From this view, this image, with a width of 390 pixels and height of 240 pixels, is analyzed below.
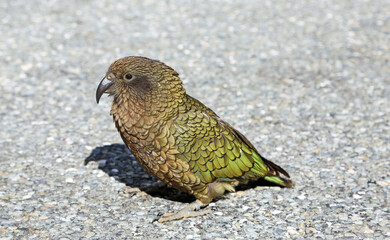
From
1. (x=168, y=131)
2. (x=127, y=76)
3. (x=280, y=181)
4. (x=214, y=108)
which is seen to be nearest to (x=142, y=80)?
(x=127, y=76)

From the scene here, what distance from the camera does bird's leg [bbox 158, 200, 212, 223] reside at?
5889 millimetres

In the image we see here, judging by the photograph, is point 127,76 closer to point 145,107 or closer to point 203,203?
point 145,107

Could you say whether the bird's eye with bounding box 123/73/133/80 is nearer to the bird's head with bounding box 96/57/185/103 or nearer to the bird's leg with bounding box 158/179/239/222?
the bird's head with bounding box 96/57/185/103

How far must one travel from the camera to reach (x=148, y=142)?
565 cm

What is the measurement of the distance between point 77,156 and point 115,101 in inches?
72.5

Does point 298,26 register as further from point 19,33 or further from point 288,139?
point 19,33

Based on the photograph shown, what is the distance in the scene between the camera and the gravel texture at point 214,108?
19.5 ft

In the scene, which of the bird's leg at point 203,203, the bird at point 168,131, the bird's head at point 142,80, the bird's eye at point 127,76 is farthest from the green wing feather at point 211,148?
the bird's eye at point 127,76

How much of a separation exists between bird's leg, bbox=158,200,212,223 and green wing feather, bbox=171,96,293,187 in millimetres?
332

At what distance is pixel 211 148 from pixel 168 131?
0.55 m

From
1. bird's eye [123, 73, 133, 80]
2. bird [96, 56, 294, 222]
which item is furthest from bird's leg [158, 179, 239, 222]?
bird's eye [123, 73, 133, 80]

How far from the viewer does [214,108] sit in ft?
29.5

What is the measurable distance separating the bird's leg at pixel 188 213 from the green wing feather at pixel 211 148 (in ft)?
1.09

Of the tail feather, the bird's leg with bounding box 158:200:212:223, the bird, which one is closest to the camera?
the bird
